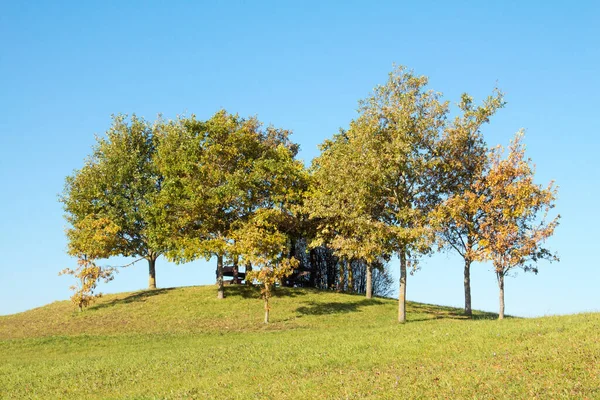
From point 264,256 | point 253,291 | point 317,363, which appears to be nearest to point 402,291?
point 264,256

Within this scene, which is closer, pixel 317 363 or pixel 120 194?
pixel 317 363

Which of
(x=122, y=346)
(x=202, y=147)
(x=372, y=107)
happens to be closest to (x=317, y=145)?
(x=202, y=147)

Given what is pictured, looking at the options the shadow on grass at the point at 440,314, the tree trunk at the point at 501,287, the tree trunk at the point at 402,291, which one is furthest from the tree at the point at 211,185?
the tree trunk at the point at 501,287

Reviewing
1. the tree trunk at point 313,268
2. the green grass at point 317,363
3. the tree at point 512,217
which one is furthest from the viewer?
the tree trunk at point 313,268

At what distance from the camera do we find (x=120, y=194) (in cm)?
6475

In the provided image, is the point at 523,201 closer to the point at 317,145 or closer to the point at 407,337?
the point at 407,337

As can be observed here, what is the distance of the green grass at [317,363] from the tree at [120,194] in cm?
1671

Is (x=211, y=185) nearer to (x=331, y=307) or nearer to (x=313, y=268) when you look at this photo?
(x=331, y=307)

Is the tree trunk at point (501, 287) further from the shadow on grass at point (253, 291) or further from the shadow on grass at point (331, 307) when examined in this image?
the shadow on grass at point (253, 291)

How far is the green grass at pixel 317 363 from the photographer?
64.4 feet

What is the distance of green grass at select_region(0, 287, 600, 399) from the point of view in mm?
19625

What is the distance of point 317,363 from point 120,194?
148 feet

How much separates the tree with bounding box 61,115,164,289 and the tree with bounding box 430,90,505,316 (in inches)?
1131

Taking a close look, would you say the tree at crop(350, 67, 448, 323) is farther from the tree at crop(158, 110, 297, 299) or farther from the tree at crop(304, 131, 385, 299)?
the tree at crop(158, 110, 297, 299)
